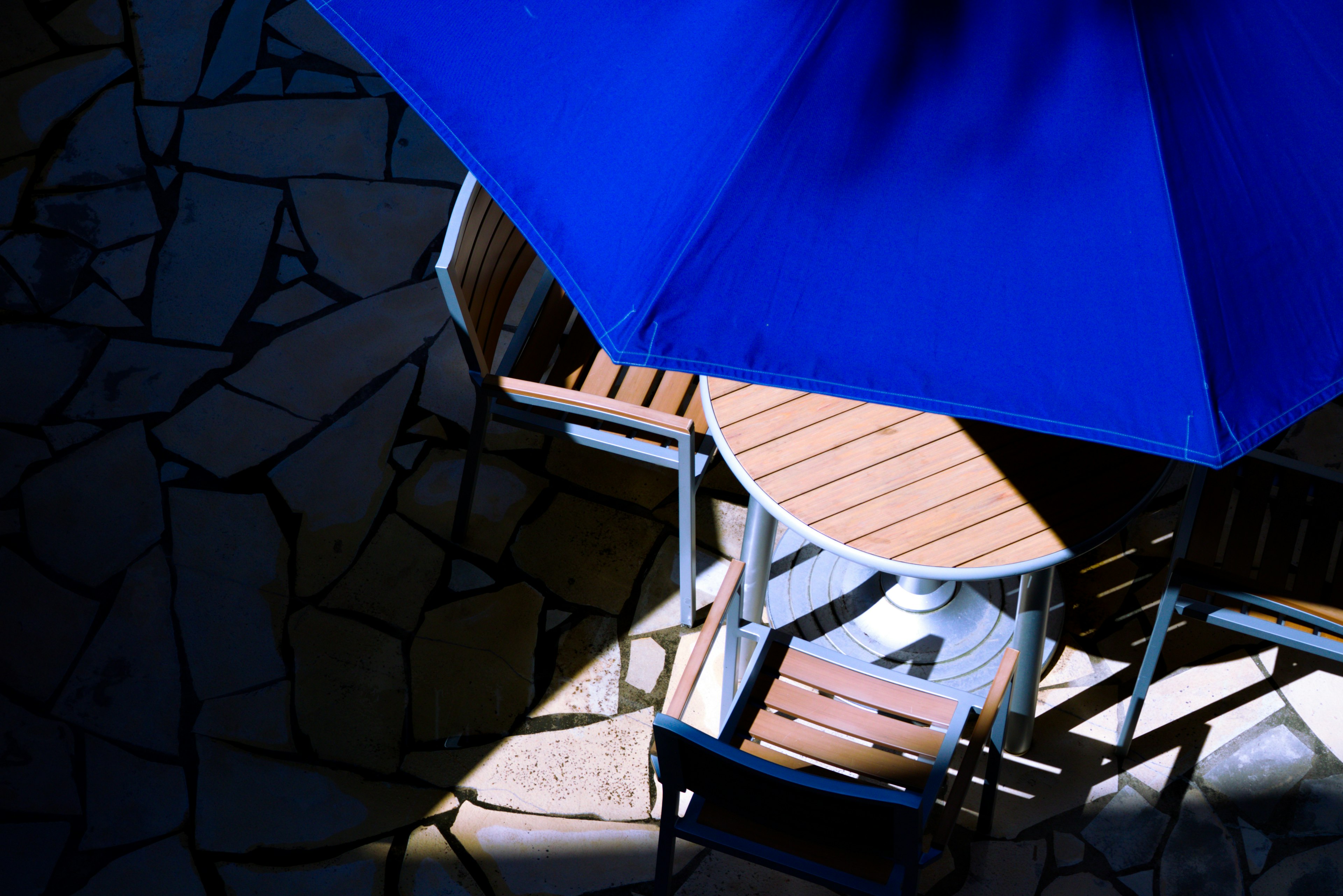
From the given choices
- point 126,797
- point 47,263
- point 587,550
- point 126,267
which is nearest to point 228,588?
point 126,797

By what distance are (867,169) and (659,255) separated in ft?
1.08

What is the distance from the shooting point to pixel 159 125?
520 cm

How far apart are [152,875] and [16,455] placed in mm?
1758

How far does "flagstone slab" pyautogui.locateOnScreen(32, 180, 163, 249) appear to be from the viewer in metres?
Answer: 4.81

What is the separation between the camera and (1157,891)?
3094mm

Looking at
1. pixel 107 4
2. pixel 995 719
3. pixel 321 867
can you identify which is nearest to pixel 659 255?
pixel 995 719

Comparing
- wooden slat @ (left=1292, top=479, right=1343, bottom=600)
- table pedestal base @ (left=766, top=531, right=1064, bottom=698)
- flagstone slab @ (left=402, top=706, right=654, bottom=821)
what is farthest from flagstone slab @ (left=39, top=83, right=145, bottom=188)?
wooden slat @ (left=1292, top=479, right=1343, bottom=600)

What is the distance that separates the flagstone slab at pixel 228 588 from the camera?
11.9 ft

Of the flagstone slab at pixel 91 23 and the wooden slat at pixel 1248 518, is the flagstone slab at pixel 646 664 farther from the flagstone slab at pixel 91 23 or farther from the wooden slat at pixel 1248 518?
the flagstone slab at pixel 91 23

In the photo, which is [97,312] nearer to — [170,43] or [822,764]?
[170,43]

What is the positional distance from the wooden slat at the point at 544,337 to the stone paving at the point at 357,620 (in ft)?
2.13

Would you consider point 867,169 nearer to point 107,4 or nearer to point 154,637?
point 154,637

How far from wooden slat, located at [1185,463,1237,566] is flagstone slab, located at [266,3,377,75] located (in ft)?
13.4

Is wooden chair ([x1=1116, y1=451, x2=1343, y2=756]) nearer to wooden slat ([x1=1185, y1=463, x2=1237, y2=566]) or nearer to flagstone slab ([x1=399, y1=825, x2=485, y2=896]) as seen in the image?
wooden slat ([x1=1185, y1=463, x2=1237, y2=566])
